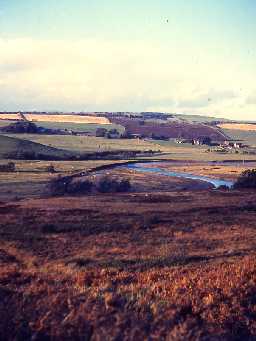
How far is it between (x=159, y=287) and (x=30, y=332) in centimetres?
461

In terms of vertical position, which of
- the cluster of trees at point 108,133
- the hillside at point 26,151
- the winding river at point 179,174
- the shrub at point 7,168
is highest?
the cluster of trees at point 108,133

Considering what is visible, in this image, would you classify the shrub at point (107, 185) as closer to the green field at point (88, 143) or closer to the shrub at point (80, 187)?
the shrub at point (80, 187)

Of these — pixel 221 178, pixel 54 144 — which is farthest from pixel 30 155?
pixel 221 178

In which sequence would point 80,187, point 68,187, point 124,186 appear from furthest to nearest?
point 124,186
point 80,187
point 68,187

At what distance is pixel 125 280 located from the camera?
50.9 feet

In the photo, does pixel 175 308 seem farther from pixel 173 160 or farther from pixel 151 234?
pixel 173 160

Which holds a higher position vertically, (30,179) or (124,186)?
(30,179)

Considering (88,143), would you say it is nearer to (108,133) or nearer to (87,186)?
(108,133)

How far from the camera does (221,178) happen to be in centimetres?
9206

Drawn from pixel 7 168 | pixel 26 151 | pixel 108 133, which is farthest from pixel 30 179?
pixel 108 133

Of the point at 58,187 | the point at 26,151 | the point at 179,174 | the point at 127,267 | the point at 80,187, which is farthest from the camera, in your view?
the point at 26,151

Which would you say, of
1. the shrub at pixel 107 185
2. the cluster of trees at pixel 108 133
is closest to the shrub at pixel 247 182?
the shrub at pixel 107 185

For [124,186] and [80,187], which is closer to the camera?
[80,187]

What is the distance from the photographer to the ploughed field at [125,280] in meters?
11.0
